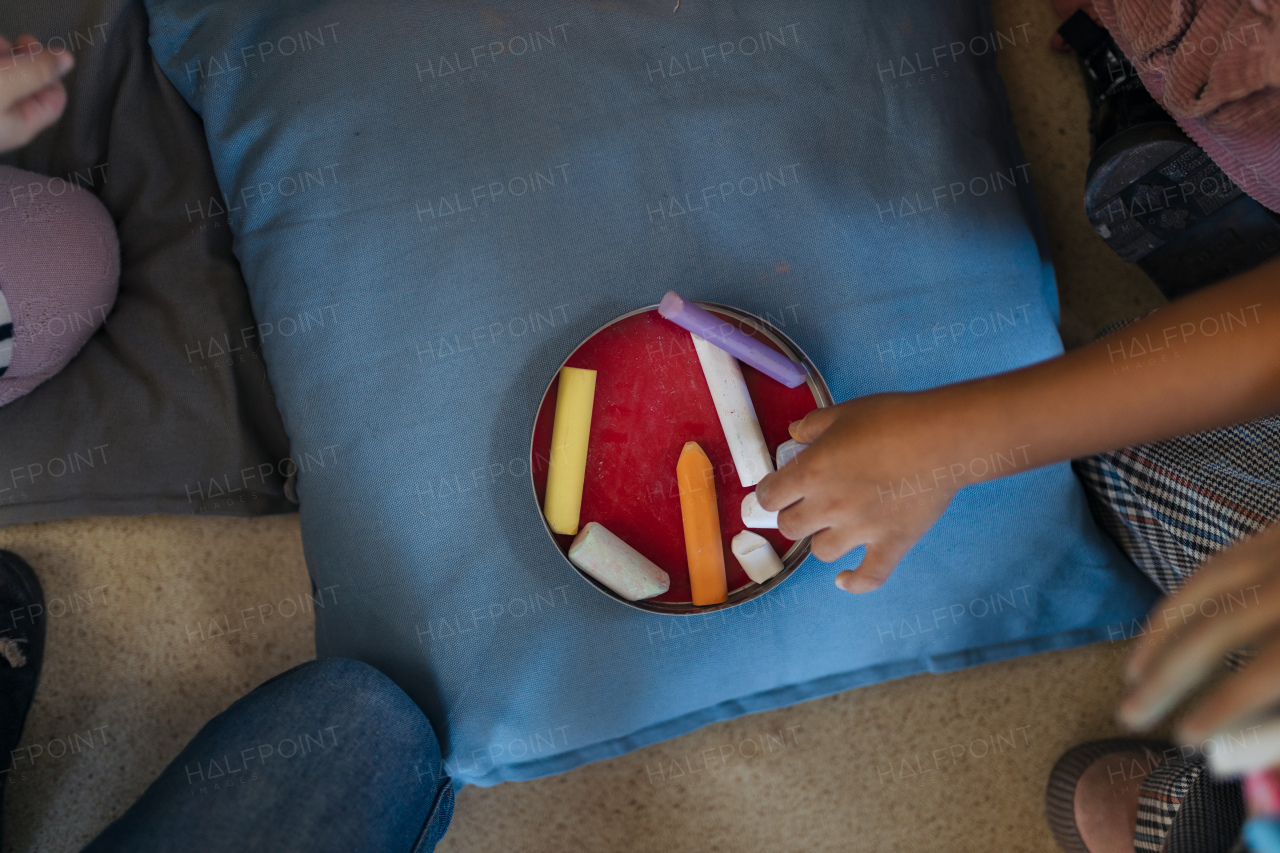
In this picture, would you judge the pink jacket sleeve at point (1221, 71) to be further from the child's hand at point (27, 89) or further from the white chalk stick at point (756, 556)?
the child's hand at point (27, 89)

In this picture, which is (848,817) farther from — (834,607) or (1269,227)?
(1269,227)

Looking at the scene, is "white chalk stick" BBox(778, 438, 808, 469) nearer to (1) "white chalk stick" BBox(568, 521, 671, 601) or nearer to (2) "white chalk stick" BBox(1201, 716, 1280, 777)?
(1) "white chalk stick" BBox(568, 521, 671, 601)

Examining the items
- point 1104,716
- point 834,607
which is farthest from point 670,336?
point 1104,716

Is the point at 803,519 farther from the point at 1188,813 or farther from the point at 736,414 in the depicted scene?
the point at 1188,813

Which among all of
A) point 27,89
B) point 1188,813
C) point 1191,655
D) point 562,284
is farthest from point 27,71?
point 1188,813

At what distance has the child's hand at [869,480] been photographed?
644mm

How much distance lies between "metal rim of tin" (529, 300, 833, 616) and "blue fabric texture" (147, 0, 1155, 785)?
0.05 meters

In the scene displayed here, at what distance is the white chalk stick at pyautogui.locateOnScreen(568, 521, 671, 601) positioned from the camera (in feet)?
2.35

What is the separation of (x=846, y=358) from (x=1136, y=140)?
0.47 meters

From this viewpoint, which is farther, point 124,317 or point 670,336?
point 124,317

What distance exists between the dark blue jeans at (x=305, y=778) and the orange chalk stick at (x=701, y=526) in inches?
12.3

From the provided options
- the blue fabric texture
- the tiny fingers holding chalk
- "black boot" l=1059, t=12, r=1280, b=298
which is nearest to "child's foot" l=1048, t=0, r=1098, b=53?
"black boot" l=1059, t=12, r=1280, b=298

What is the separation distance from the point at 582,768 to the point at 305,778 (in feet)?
1.43

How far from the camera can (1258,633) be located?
1.34 feet
